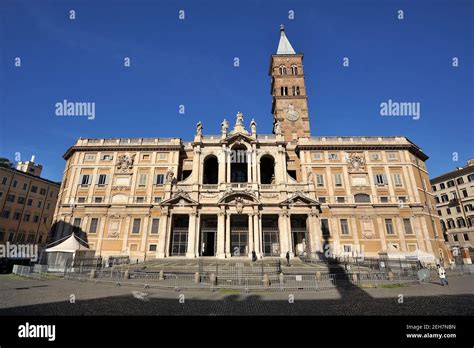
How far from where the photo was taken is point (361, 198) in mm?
33812

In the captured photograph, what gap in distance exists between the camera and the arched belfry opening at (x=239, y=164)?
115 ft

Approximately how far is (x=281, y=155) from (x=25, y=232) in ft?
159

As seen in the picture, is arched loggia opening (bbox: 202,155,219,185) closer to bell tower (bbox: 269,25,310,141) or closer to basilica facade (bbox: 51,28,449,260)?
basilica facade (bbox: 51,28,449,260)

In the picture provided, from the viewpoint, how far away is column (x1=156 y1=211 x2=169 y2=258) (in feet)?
94.1

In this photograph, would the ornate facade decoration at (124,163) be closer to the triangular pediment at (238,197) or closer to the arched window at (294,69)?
the triangular pediment at (238,197)

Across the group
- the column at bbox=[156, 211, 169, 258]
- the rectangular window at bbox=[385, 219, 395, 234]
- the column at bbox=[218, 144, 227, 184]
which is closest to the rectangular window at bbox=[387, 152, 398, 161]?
the rectangular window at bbox=[385, 219, 395, 234]

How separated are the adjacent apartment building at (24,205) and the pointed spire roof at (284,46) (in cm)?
5623

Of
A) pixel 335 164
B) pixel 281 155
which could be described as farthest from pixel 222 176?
pixel 335 164

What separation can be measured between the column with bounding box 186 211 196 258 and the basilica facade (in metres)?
0.12

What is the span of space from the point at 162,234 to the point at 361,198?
27077mm

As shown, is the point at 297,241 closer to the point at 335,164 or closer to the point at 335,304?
the point at 335,164

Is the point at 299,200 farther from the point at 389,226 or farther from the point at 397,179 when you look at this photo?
the point at 397,179

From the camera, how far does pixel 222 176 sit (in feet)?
108

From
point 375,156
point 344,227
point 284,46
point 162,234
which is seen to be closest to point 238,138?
point 162,234
